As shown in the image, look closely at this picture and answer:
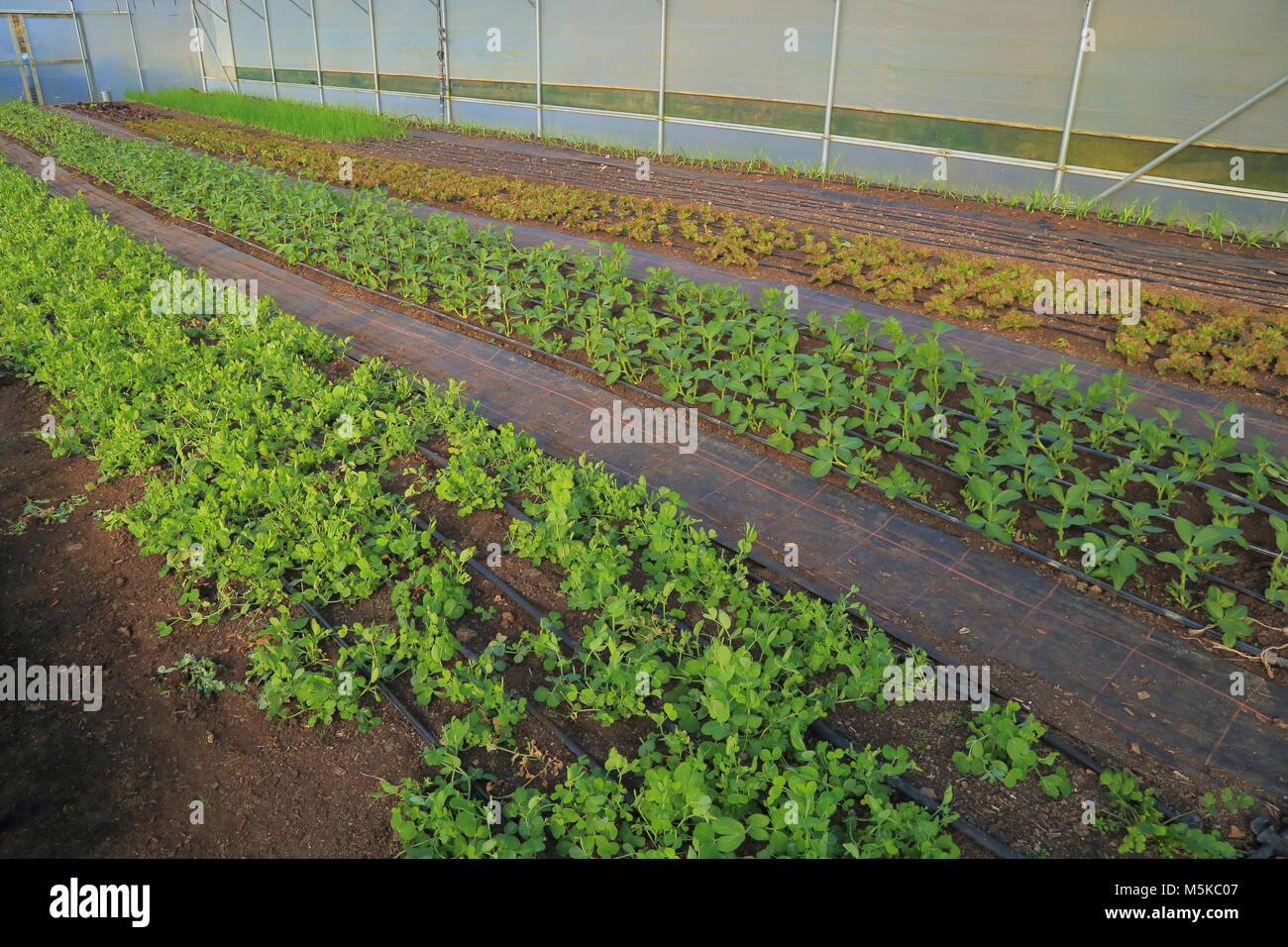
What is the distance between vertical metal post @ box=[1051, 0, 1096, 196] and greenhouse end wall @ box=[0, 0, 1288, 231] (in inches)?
1.7

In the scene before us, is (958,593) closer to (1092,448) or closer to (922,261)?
(1092,448)

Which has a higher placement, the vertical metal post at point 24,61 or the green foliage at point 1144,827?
the vertical metal post at point 24,61

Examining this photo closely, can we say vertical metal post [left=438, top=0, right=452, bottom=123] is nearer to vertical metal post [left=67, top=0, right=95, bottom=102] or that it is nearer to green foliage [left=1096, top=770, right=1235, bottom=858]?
vertical metal post [left=67, top=0, right=95, bottom=102]

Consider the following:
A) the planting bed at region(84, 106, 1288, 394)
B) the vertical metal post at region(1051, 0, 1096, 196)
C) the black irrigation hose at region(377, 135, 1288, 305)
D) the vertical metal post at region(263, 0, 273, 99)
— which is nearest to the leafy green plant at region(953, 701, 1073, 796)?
the planting bed at region(84, 106, 1288, 394)

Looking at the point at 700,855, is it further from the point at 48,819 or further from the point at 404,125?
the point at 404,125

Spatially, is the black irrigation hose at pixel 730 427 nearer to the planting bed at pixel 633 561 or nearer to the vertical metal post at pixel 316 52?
the planting bed at pixel 633 561

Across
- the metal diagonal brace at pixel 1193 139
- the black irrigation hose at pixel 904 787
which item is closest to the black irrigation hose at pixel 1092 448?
the black irrigation hose at pixel 904 787

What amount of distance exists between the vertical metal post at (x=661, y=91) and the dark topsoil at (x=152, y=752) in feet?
43.6

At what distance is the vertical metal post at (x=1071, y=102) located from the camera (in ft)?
33.1

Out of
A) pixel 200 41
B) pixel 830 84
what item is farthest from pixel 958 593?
pixel 200 41

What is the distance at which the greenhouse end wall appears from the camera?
31.1ft

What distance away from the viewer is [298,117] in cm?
1819

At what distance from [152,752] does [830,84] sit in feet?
42.4
